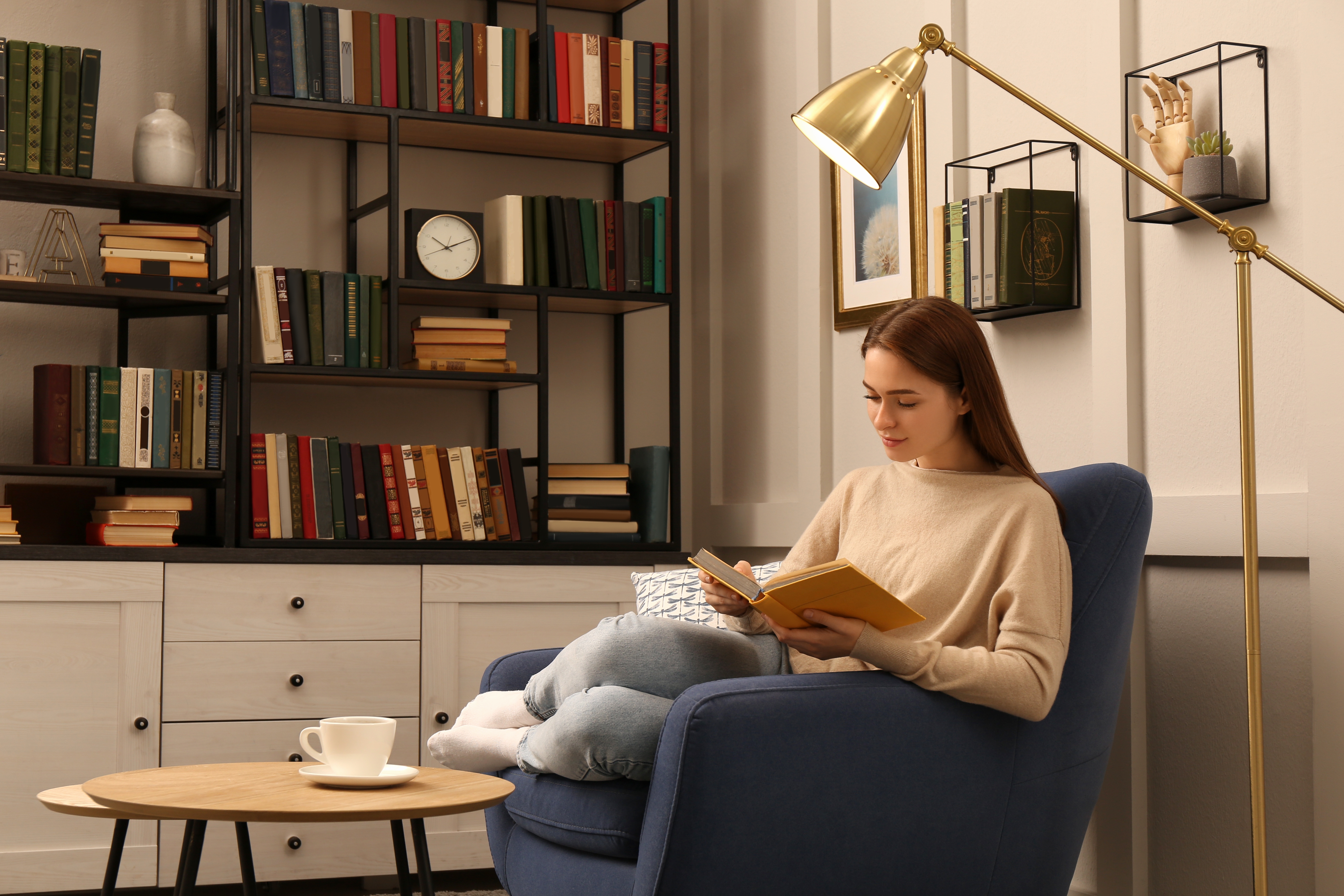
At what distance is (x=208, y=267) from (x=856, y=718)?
2.04 metres

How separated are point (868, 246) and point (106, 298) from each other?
1.74 m

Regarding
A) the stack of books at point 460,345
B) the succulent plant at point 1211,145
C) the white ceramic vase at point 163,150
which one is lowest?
the stack of books at point 460,345

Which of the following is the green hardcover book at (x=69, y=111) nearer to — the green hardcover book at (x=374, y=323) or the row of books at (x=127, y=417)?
the row of books at (x=127, y=417)

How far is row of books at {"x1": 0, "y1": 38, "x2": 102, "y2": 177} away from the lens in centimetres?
292

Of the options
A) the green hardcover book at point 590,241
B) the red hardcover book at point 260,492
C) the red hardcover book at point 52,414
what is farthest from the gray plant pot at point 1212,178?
the red hardcover book at point 52,414

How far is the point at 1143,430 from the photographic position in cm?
225

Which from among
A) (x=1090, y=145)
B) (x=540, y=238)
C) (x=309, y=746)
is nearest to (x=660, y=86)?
(x=540, y=238)

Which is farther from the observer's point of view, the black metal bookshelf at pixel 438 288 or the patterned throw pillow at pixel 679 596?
the black metal bookshelf at pixel 438 288

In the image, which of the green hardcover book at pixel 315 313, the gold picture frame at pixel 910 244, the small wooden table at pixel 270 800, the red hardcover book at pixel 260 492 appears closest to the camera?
the small wooden table at pixel 270 800

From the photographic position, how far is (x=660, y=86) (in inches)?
138

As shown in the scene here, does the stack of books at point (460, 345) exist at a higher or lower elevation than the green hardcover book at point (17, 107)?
lower

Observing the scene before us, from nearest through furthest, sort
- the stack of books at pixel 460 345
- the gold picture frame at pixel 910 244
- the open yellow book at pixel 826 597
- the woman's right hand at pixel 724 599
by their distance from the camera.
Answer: the open yellow book at pixel 826 597 < the woman's right hand at pixel 724 599 < the gold picture frame at pixel 910 244 < the stack of books at pixel 460 345

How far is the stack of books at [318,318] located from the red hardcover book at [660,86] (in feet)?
2.76

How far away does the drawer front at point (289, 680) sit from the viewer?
284 centimetres
